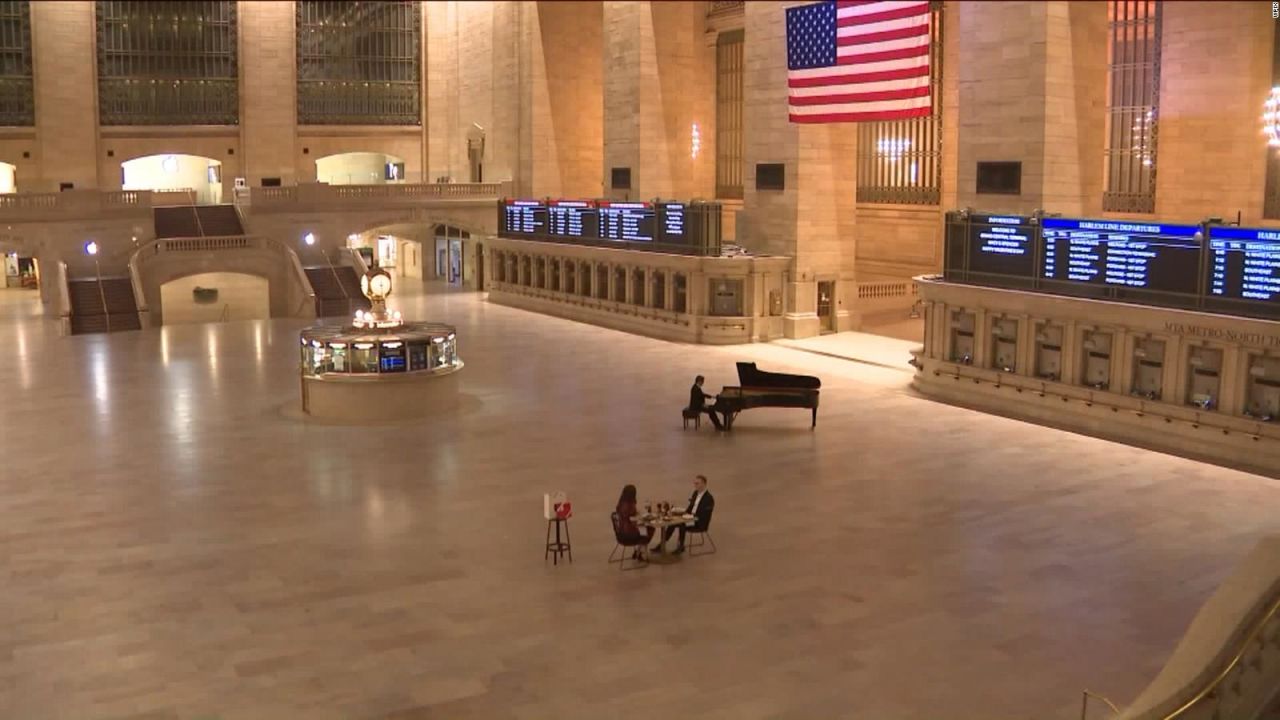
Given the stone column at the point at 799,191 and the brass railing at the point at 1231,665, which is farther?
the stone column at the point at 799,191

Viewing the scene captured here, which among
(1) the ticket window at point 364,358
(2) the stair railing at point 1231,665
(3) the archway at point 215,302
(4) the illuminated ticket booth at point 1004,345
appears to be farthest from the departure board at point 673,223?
(2) the stair railing at point 1231,665

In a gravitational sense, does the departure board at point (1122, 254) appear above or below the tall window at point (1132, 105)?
below

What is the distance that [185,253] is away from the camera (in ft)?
128

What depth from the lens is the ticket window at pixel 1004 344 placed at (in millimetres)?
22625

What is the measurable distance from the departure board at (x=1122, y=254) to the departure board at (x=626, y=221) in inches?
539

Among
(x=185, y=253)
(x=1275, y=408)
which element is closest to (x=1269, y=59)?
(x=1275, y=408)

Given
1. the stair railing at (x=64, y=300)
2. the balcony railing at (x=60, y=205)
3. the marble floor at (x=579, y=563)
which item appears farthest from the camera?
the balcony railing at (x=60, y=205)

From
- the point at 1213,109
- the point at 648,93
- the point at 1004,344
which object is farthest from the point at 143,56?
the point at 1213,109

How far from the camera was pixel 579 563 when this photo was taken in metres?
14.2

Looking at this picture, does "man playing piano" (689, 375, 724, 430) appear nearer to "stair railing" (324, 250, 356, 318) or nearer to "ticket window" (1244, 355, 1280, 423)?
"ticket window" (1244, 355, 1280, 423)

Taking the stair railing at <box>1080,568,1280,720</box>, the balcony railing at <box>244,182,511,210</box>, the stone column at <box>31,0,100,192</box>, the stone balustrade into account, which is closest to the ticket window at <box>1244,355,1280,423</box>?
the stair railing at <box>1080,568,1280,720</box>

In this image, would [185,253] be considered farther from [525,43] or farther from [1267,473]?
[1267,473]

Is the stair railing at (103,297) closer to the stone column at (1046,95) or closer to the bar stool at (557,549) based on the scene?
the stone column at (1046,95)

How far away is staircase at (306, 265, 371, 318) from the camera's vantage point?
39.2 meters
